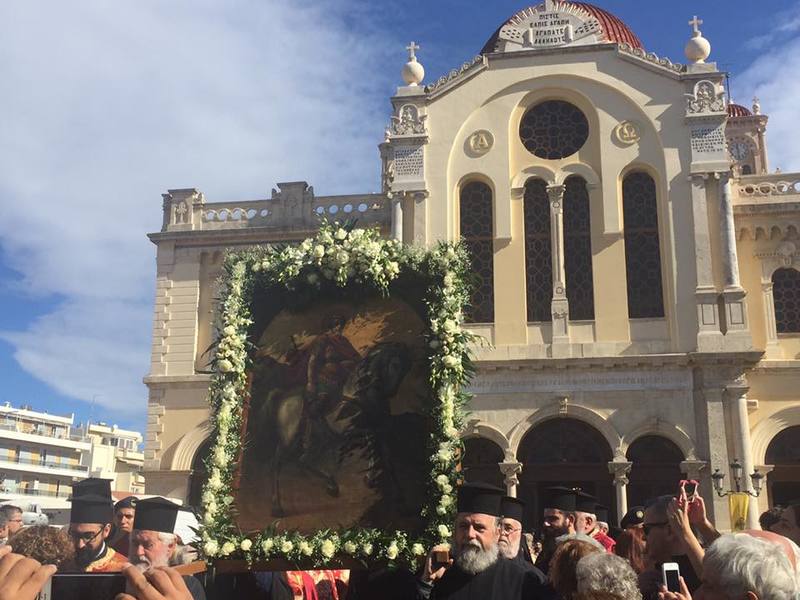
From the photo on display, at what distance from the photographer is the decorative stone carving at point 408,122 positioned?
2223 centimetres

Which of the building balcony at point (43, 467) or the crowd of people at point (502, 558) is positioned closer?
the crowd of people at point (502, 558)

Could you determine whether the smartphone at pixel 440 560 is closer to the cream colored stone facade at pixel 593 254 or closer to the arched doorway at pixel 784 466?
the cream colored stone facade at pixel 593 254

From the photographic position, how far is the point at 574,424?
19.9 m

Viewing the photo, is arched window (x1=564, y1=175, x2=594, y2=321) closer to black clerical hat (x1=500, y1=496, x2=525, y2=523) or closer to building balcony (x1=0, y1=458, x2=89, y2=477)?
black clerical hat (x1=500, y1=496, x2=525, y2=523)

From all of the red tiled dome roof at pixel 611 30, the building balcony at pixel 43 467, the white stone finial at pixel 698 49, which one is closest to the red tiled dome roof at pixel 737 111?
the red tiled dome roof at pixel 611 30

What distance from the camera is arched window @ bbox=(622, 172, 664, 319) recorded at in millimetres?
20562

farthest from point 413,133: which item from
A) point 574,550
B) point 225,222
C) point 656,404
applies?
point 574,550

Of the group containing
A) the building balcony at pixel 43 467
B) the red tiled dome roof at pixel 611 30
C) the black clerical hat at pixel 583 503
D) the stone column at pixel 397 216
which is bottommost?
the black clerical hat at pixel 583 503

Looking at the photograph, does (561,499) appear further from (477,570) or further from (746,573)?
(746,573)

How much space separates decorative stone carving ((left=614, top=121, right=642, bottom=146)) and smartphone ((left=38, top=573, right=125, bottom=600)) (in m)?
20.6

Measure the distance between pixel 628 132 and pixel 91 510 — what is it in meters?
18.2

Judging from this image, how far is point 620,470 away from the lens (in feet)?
62.1

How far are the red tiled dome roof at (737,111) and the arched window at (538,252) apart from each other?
20.4m

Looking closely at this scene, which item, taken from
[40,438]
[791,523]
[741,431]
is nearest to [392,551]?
[791,523]
